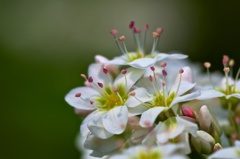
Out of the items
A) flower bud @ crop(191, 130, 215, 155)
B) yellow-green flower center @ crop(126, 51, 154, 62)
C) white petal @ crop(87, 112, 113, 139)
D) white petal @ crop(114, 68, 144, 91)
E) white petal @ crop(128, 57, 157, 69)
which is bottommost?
flower bud @ crop(191, 130, 215, 155)

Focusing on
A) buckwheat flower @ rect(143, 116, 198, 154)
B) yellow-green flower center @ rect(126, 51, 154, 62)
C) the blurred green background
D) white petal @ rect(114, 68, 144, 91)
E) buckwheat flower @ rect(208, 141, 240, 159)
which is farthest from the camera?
the blurred green background

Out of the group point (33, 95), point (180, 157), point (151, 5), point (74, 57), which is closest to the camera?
point (180, 157)

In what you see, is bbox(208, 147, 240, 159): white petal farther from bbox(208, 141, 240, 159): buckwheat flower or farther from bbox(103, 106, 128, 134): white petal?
bbox(103, 106, 128, 134): white petal

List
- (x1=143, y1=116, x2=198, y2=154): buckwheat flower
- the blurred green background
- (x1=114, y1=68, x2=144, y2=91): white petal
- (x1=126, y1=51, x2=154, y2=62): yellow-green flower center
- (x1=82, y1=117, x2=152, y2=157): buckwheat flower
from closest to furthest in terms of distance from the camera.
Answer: (x1=143, y1=116, x2=198, y2=154): buckwheat flower < (x1=82, y1=117, x2=152, y2=157): buckwheat flower < (x1=114, y1=68, x2=144, y2=91): white petal < (x1=126, y1=51, x2=154, y2=62): yellow-green flower center < the blurred green background

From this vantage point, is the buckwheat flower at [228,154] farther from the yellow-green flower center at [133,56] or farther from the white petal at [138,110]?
the yellow-green flower center at [133,56]

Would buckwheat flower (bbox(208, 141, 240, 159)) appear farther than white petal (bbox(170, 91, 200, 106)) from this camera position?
No

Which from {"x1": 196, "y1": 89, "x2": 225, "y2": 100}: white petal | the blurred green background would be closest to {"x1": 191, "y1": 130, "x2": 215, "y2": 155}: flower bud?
{"x1": 196, "y1": 89, "x2": 225, "y2": 100}: white petal

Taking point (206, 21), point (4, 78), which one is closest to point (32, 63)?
point (4, 78)

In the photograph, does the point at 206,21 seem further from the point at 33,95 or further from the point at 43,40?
the point at 33,95
